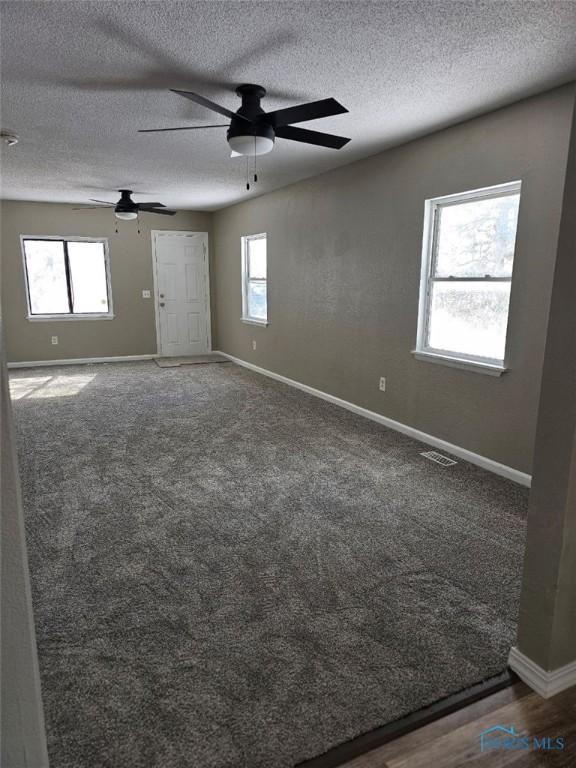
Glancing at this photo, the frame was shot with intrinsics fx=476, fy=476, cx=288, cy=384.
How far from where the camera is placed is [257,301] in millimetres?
7258

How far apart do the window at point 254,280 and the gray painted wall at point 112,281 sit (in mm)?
1448

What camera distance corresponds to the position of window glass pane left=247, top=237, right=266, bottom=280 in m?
6.91

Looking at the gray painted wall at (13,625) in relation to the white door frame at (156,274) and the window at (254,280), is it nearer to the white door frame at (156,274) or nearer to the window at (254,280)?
the window at (254,280)

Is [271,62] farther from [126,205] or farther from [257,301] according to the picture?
[257,301]

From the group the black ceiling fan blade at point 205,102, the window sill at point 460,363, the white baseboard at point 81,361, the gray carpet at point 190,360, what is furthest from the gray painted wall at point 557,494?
the white baseboard at point 81,361

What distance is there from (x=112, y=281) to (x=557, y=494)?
7.53 meters

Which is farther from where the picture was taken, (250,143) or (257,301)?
(257,301)

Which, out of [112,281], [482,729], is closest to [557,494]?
[482,729]

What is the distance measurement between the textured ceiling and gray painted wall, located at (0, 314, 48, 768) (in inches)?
82.0

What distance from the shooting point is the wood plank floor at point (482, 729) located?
1.36 meters

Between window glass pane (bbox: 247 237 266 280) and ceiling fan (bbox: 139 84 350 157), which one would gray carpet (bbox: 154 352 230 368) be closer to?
window glass pane (bbox: 247 237 266 280)

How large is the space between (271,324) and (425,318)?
9.67 feet

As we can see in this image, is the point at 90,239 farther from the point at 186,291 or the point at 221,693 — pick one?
the point at 221,693

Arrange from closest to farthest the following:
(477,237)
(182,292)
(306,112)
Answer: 1. (306,112)
2. (477,237)
3. (182,292)
